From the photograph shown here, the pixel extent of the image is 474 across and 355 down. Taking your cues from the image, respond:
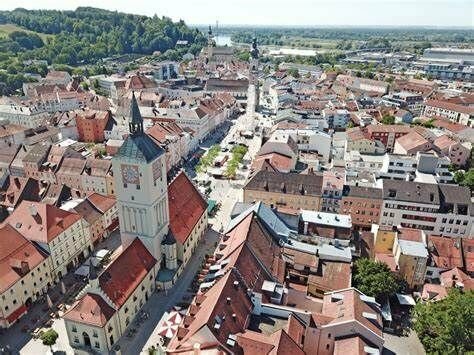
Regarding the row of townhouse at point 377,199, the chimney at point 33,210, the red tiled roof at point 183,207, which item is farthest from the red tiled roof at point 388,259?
the chimney at point 33,210

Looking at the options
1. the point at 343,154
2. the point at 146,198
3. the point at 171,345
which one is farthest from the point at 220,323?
the point at 343,154

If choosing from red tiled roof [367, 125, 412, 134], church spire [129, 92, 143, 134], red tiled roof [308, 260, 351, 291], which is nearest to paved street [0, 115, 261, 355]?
red tiled roof [308, 260, 351, 291]

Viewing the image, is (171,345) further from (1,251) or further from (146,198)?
(1,251)

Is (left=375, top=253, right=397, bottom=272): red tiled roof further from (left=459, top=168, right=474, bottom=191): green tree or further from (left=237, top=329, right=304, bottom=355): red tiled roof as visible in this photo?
(left=459, top=168, right=474, bottom=191): green tree

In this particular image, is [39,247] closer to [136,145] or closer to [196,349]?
[136,145]

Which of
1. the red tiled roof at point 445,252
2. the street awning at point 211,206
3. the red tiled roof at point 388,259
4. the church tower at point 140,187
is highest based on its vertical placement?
the church tower at point 140,187

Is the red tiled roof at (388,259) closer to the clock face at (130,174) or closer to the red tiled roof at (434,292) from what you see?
the red tiled roof at (434,292)
